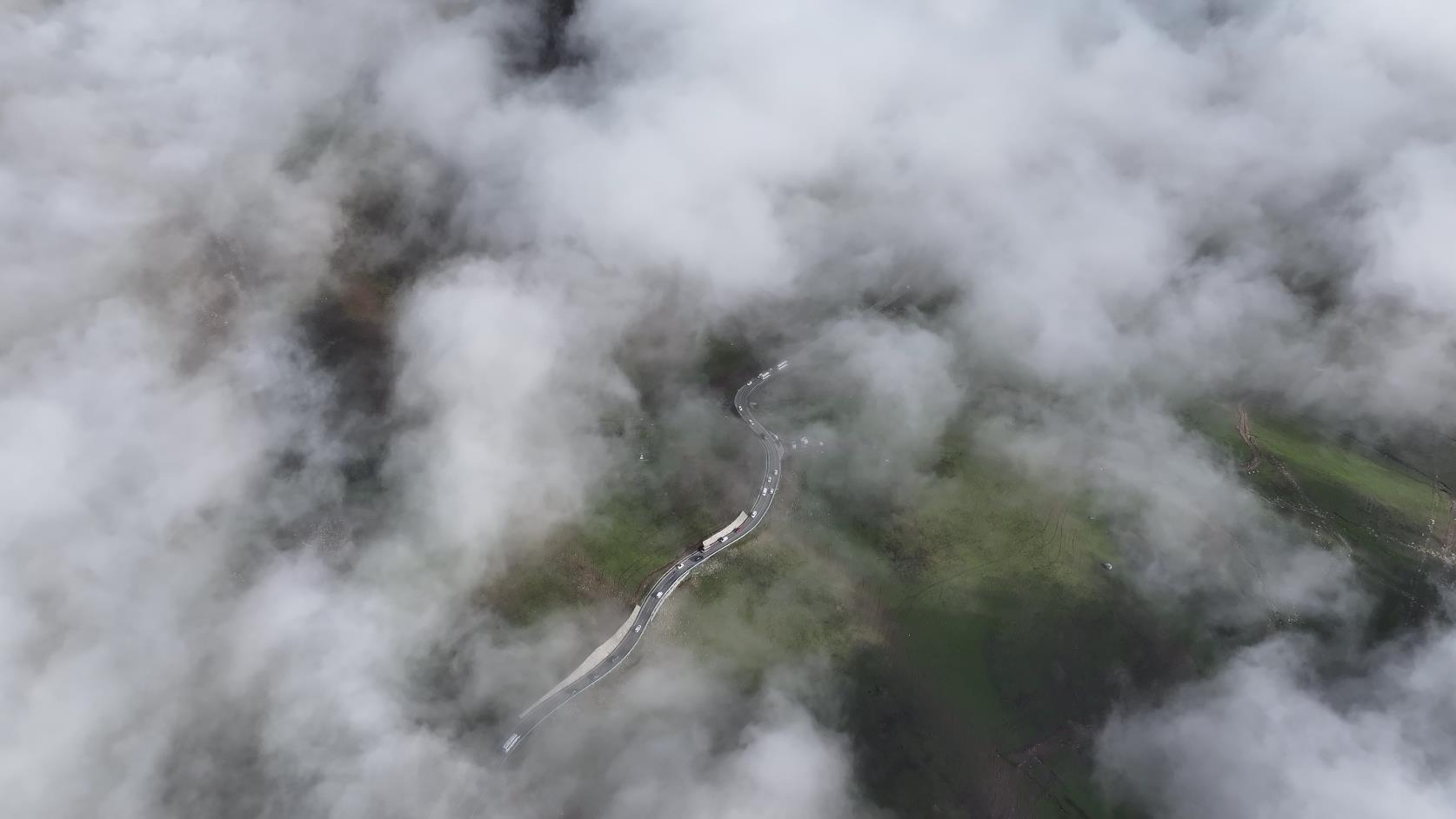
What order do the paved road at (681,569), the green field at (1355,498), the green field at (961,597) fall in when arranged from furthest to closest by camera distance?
the green field at (1355,498) < the paved road at (681,569) < the green field at (961,597)

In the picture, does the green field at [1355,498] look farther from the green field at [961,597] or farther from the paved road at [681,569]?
the paved road at [681,569]

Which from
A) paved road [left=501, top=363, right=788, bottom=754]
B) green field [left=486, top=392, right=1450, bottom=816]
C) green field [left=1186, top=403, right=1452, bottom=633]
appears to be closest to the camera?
green field [left=486, top=392, right=1450, bottom=816]

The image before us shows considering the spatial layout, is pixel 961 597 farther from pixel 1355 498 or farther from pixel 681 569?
pixel 1355 498

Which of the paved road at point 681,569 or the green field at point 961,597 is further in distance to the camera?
the paved road at point 681,569

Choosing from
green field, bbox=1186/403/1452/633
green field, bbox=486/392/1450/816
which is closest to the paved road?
green field, bbox=486/392/1450/816

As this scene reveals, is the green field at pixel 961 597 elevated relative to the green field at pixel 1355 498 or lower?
lower

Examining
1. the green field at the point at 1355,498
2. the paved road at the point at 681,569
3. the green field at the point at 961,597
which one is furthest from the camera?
the green field at the point at 1355,498

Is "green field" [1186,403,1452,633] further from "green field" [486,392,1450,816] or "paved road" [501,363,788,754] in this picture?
"paved road" [501,363,788,754]

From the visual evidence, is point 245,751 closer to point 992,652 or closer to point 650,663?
point 650,663

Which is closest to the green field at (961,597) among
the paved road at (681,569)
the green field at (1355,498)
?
the green field at (1355,498)

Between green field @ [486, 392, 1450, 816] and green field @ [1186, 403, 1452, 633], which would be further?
green field @ [1186, 403, 1452, 633]
